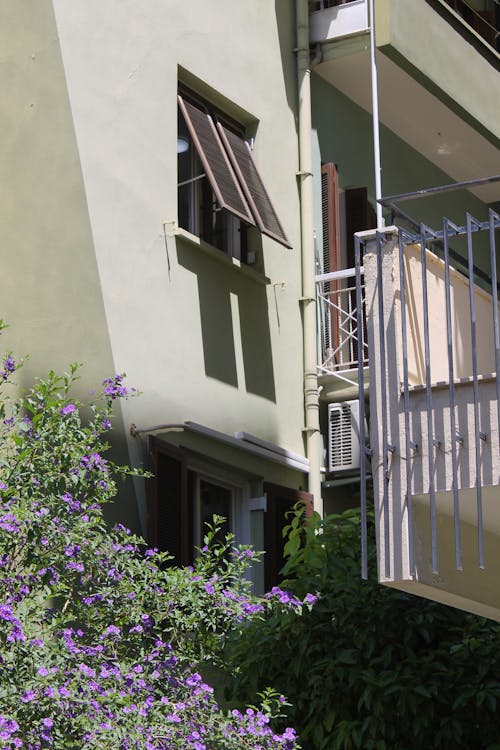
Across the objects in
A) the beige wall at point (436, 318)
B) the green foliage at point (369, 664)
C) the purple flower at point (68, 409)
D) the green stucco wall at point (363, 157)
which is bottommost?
the green foliage at point (369, 664)

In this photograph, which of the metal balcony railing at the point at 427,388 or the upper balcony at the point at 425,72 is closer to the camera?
the metal balcony railing at the point at 427,388

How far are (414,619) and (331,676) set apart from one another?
24.6 inches

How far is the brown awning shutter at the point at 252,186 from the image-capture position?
518 inches

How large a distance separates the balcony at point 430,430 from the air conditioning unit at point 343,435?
15.4 feet

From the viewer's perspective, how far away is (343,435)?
13.9 meters

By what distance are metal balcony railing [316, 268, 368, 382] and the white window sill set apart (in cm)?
97

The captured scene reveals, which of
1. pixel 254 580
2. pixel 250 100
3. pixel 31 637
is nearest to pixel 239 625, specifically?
pixel 254 580

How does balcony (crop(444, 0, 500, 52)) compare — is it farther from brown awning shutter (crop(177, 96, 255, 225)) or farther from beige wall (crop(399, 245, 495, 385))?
beige wall (crop(399, 245, 495, 385))

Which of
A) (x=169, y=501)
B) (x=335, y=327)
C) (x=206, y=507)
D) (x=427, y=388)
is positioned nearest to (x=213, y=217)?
(x=335, y=327)

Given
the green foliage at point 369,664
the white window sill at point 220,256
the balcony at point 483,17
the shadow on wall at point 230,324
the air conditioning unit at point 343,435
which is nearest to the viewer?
the green foliage at point 369,664

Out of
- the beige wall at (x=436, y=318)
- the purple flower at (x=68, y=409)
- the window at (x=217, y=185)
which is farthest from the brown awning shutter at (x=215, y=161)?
the purple flower at (x=68, y=409)

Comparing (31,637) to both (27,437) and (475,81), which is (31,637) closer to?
(27,437)

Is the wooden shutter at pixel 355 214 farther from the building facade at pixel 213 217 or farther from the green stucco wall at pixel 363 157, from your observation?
the green stucco wall at pixel 363 157

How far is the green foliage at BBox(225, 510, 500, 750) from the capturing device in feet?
31.3
